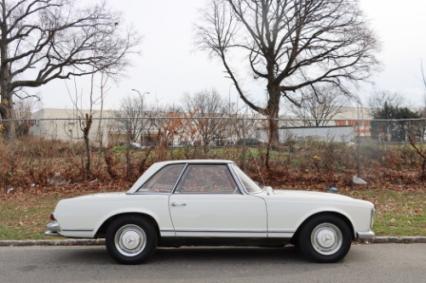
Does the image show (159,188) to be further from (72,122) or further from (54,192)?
(72,122)

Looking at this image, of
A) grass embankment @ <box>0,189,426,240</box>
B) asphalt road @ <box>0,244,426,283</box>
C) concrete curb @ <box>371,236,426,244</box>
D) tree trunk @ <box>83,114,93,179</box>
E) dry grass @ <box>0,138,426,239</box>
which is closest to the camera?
asphalt road @ <box>0,244,426,283</box>

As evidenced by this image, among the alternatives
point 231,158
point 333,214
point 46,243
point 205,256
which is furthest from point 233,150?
point 333,214

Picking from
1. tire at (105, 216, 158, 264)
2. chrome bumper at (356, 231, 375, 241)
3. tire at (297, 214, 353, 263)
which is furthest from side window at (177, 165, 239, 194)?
chrome bumper at (356, 231, 375, 241)

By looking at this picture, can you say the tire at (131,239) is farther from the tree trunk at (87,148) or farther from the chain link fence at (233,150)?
the tree trunk at (87,148)

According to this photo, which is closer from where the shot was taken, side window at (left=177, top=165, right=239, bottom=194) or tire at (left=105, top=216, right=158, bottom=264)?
tire at (left=105, top=216, right=158, bottom=264)

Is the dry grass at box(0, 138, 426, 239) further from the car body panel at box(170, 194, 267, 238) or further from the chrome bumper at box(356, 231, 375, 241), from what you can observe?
the car body panel at box(170, 194, 267, 238)

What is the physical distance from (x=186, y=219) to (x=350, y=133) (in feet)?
31.3

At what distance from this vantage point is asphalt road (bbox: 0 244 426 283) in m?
5.68

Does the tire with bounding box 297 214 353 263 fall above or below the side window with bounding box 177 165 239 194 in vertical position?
below

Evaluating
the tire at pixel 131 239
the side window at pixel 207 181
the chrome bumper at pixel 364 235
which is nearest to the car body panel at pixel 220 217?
the side window at pixel 207 181

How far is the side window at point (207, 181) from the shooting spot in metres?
6.50

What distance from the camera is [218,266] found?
6.27m

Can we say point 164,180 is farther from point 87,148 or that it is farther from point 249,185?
point 87,148

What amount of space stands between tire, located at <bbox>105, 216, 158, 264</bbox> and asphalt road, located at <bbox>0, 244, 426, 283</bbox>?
0.15 m
